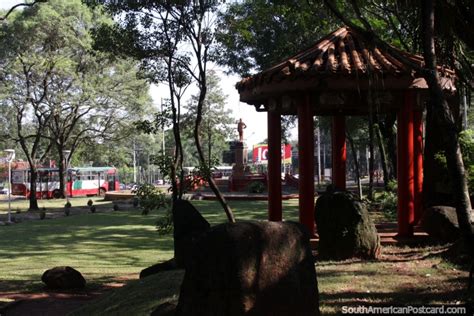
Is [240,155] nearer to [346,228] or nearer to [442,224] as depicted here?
[442,224]

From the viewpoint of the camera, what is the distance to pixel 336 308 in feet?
16.8

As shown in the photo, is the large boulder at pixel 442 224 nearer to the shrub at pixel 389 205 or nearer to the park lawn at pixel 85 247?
the park lawn at pixel 85 247

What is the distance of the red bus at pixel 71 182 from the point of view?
41.6 metres

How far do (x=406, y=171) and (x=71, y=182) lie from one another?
39.4 meters

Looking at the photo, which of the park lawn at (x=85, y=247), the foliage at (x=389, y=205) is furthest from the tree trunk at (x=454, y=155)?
the foliage at (x=389, y=205)

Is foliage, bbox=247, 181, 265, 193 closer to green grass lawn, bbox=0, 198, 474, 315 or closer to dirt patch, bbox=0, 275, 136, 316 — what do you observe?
green grass lawn, bbox=0, 198, 474, 315

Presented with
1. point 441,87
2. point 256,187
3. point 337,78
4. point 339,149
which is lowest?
point 256,187

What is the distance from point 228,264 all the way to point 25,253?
10.8m

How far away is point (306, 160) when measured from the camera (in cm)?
924

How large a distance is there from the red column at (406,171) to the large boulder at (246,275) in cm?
546

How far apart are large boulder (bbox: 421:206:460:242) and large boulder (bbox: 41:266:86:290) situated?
5.97m

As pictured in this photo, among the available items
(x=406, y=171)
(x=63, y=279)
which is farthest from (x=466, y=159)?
(x=63, y=279)

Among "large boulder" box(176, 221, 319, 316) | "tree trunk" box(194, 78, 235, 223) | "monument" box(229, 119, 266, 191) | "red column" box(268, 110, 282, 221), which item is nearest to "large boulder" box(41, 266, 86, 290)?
"tree trunk" box(194, 78, 235, 223)

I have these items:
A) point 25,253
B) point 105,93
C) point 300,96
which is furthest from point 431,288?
point 105,93
